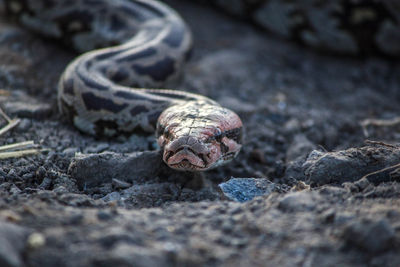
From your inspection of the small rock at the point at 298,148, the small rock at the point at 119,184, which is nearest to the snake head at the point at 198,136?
the small rock at the point at 119,184

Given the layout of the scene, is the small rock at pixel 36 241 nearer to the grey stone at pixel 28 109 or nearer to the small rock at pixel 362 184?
the small rock at pixel 362 184

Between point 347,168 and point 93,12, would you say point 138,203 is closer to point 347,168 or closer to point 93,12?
point 347,168

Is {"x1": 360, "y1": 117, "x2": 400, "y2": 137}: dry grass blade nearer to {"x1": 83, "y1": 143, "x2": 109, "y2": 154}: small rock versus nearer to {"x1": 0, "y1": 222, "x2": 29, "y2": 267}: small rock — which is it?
{"x1": 83, "y1": 143, "x2": 109, "y2": 154}: small rock

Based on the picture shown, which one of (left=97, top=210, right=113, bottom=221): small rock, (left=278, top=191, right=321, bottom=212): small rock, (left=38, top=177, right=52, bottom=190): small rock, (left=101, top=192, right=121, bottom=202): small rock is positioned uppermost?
(left=278, top=191, right=321, bottom=212): small rock

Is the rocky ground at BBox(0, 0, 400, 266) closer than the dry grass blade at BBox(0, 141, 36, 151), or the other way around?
the rocky ground at BBox(0, 0, 400, 266)

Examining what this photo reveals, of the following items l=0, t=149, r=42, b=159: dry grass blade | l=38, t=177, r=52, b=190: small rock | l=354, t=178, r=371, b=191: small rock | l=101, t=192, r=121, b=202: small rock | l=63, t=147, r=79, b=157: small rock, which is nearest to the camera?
l=354, t=178, r=371, b=191: small rock

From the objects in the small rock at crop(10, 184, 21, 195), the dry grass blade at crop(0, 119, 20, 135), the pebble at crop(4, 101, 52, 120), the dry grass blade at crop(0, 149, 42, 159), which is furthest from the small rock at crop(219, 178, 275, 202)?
the pebble at crop(4, 101, 52, 120)

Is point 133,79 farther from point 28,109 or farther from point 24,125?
point 24,125

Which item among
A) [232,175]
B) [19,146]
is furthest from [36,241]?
[232,175]
